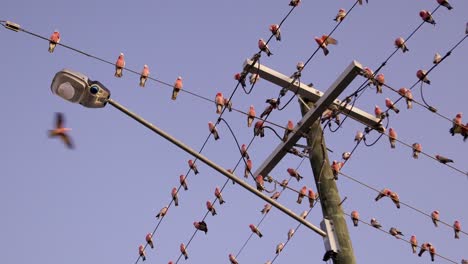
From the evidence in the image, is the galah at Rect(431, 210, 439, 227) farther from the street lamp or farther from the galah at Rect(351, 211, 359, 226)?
the street lamp

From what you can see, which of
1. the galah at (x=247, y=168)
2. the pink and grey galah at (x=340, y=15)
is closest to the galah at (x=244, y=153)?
the galah at (x=247, y=168)

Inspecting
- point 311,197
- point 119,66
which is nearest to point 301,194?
point 311,197

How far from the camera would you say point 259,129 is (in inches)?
365

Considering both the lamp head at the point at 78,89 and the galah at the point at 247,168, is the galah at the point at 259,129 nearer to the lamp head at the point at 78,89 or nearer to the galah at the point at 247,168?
the galah at the point at 247,168

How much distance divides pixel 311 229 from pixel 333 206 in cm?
66

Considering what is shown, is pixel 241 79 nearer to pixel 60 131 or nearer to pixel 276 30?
pixel 276 30

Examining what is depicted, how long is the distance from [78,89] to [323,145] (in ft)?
10.4

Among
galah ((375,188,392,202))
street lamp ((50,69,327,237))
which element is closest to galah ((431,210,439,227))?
galah ((375,188,392,202))

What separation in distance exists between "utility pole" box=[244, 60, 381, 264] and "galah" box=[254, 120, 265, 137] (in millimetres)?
479

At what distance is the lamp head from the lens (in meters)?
6.42

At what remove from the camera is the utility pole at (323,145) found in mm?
7133

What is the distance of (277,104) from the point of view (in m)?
9.25

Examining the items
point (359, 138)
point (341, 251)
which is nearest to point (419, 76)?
point (359, 138)

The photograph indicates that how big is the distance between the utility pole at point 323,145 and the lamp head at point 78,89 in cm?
272
